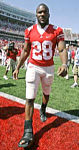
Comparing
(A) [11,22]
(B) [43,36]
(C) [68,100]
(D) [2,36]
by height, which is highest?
(A) [11,22]

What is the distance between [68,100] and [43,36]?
3.26m

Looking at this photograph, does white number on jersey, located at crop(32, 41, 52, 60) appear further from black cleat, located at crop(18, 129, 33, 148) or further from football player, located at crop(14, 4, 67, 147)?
black cleat, located at crop(18, 129, 33, 148)

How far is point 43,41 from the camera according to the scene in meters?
3.08

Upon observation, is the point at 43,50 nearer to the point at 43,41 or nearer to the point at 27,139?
the point at 43,41

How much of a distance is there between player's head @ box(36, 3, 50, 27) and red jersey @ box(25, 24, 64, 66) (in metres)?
0.09

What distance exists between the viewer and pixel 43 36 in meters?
3.08

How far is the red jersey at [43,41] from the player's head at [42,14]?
9 centimetres

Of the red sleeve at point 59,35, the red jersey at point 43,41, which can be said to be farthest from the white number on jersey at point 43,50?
the red sleeve at point 59,35

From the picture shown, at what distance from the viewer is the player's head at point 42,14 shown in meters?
3.08

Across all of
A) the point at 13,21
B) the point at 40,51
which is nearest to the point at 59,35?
the point at 40,51

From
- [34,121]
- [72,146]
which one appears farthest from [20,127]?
[72,146]

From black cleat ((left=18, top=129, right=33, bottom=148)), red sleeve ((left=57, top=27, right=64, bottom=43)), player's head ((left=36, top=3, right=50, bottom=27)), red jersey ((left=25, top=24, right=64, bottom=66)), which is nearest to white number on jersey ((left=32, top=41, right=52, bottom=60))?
red jersey ((left=25, top=24, right=64, bottom=66))

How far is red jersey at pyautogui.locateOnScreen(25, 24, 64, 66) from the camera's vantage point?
309cm

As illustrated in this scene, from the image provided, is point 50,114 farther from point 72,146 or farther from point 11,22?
point 11,22
